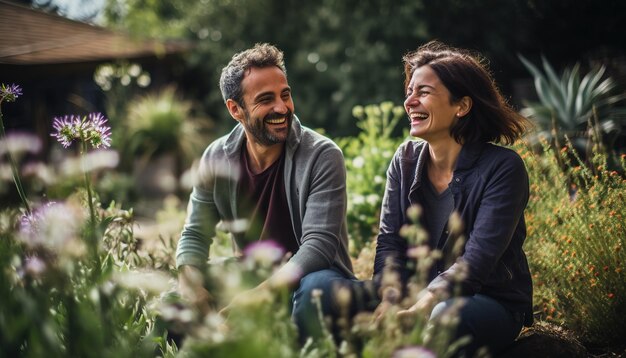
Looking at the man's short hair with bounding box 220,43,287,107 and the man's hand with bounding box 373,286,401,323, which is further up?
the man's short hair with bounding box 220,43,287,107

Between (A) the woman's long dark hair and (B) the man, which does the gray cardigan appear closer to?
(B) the man

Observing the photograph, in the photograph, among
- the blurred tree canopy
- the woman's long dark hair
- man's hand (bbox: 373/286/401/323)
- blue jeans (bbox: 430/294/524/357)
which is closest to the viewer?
man's hand (bbox: 373/286/401/323)

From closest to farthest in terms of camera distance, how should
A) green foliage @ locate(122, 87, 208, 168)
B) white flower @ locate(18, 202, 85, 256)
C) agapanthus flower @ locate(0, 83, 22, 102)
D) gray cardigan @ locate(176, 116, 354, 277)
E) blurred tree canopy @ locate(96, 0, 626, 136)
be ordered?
white flower @ locate(18, 202, 85, 256) < agapanthus flower @ locate(0, 83, 22, 102) < gray cardigan @ locate(176, 116, 354, 277) < blurred tree canopy @ locate(96, 0, 626, 136) < green foliage @ locate(122, 87, 208, 168)

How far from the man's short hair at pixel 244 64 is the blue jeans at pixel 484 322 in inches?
51.3

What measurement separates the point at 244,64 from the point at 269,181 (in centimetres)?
55

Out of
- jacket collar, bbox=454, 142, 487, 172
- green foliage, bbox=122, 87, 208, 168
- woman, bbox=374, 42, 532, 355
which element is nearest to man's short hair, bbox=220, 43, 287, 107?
woman, bbox=374, 42, 532, 355

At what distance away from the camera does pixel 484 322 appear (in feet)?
7.23

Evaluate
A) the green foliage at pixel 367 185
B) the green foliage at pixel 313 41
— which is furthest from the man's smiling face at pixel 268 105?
the green foliage at pixel 313 41

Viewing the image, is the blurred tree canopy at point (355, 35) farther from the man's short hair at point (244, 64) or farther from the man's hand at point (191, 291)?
the man's hand at point (191, 291)

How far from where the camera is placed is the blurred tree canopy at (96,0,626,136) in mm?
7785

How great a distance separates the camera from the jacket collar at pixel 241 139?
2.88 metres

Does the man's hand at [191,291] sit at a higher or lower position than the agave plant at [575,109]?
lower

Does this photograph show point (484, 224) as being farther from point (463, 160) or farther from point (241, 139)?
point (241, 139)

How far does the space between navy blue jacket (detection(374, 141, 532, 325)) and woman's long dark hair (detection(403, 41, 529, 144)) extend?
0.06 meters
